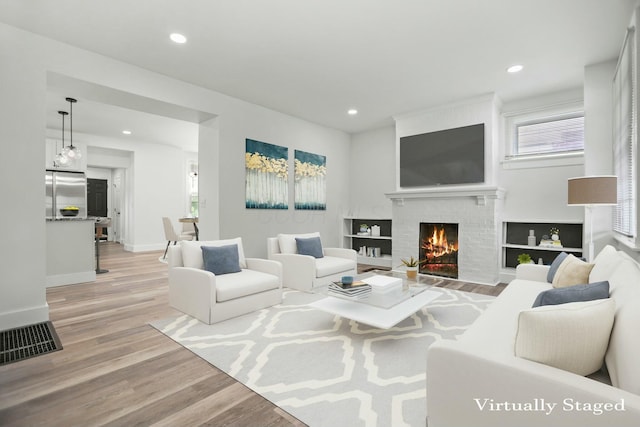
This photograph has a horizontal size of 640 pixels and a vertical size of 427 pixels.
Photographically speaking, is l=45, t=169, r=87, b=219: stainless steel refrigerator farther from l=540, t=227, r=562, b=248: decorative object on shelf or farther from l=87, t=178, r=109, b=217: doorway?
l=540, t=227, r=562, b=248: decorative object on shelf

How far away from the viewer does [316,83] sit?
4.23 metres

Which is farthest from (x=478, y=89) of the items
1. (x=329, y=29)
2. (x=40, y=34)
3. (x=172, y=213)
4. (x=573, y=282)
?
(x=172, y=213)

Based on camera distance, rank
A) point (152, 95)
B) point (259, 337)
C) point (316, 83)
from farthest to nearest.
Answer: point (316, 83) → point (152, 95) → point (259, 337)

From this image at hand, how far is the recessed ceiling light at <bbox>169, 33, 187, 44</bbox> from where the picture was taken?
3.08m

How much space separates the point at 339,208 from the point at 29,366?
207 inches

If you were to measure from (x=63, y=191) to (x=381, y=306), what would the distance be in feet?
25.2

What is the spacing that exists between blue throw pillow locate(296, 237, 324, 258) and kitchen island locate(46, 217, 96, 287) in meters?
3.22

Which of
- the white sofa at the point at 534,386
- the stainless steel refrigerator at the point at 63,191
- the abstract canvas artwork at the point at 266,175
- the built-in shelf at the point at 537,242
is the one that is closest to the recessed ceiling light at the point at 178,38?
the abstract canvas artwork at the point at 266,175

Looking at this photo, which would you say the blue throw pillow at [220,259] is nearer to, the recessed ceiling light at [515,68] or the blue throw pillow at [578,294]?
the blue throw pillow at [578,294]

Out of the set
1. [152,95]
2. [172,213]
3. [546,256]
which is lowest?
[546,256]

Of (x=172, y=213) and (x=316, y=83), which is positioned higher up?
(x=316, y=83)

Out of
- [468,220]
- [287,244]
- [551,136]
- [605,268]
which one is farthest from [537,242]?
[287,244]

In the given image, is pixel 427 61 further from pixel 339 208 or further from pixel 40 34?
pixel 40 34

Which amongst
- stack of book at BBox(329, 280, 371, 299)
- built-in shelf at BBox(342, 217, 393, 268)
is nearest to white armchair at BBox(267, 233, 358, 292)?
stack of book at BBox(329, 280, 371, 299)
